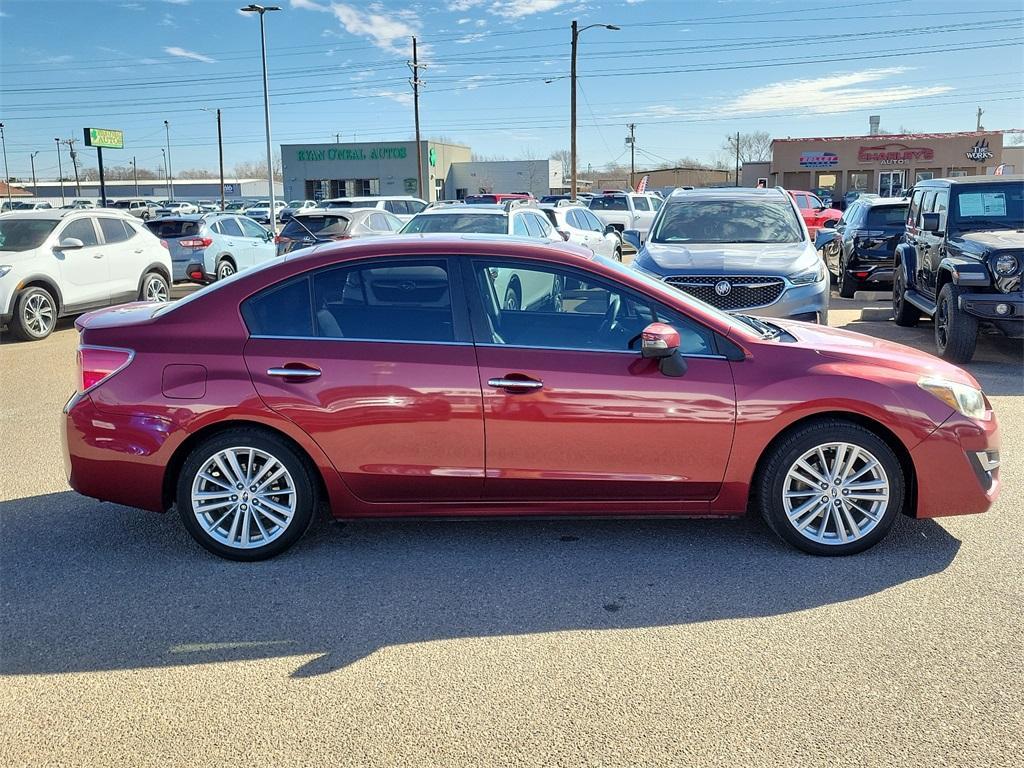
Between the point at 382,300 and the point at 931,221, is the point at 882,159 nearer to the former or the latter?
the point at 931,221

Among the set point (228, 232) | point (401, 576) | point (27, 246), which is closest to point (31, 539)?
point (401, 576)

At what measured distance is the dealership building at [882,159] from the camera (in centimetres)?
5972

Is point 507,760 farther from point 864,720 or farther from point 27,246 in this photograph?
point 27,246

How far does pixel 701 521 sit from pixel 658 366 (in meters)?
1.16

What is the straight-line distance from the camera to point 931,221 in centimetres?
1052

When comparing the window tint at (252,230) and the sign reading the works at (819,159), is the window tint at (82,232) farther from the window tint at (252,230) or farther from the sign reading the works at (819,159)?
the sign reading the works at (819,159)

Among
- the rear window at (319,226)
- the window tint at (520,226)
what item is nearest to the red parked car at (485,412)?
the window tint at (520,226)

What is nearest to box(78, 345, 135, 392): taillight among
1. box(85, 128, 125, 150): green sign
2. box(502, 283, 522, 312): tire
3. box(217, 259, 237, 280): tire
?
box(502, 283, 522, 312): tire

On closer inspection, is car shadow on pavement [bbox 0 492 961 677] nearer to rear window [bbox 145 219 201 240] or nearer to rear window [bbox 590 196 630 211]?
rear window [bbox 145 219 201 240]

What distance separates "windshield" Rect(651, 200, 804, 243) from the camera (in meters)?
9.91

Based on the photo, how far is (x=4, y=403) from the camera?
8102 millimetres

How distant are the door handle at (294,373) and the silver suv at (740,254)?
4.35m

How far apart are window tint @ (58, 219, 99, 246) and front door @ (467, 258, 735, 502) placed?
990 centimetres

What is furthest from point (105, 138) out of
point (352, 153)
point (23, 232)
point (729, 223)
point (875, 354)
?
point (875, 354)
